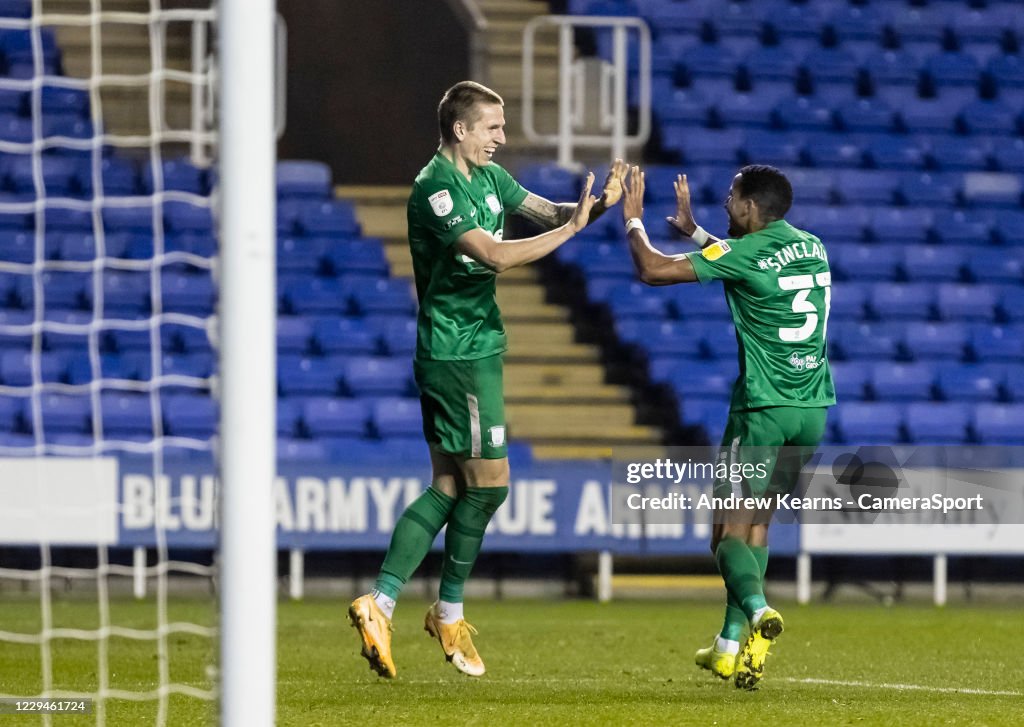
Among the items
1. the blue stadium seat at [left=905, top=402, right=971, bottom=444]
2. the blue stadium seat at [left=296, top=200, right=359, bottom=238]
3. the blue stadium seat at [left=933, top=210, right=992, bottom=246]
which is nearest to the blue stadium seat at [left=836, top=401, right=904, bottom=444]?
the blue stadium seat at [left=905, top=402, right=971, bottom=444]

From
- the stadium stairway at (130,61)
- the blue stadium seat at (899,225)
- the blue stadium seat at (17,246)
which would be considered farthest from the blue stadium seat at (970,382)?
the blue stadium seat at (17,246)

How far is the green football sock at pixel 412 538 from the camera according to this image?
228 inches

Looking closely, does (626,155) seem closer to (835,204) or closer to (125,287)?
(835,204)

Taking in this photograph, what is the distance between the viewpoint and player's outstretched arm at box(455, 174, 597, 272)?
5617 mm

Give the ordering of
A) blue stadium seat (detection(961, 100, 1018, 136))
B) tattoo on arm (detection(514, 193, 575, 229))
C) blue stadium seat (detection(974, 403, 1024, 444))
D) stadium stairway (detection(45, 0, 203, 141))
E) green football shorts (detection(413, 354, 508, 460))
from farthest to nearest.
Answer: blue stadium seat (detection(961, 100, 1018, 136))
stadium stairway (detection(45, 0, 203, 141))
blue stadium seat (detection(974, 403, 1024, 444))
tattoo on arm (detection(514, 193, 575, 229))
green football shorts (detection(413, 354, 508, 460))

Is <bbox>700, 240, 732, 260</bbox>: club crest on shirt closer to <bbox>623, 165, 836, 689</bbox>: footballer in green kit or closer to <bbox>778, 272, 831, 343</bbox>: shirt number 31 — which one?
<bbox>623, 165, 836, 689</bbox>: footballer in green kit

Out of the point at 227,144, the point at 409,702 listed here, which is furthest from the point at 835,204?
the point at 227,144

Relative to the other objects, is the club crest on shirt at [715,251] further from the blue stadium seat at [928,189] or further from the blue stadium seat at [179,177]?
the blue stadium seat at [928,189]

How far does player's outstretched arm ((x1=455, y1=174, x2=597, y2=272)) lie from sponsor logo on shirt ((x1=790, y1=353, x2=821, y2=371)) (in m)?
0.92

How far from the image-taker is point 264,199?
338 centimetres

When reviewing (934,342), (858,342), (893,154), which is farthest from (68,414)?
(893,154)

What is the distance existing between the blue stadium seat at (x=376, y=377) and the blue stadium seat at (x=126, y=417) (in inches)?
59.7

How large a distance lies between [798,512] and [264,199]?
27.5 feet

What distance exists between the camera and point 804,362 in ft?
19.8
